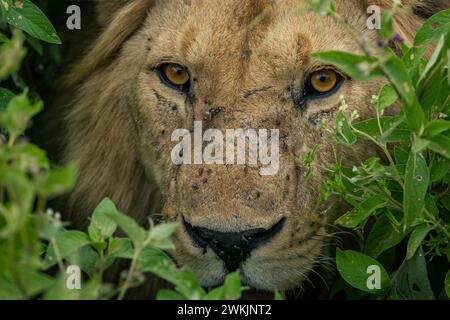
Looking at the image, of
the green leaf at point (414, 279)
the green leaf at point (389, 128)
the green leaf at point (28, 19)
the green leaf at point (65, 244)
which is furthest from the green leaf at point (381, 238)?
the green leaf at point (28, 19)

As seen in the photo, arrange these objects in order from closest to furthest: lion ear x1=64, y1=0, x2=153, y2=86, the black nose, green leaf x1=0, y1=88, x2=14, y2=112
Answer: the black nose → green leaf x1=0, y1=88, x2=14, y2=112 → lion ear x1=64, y1=0, x2=153, y2=86

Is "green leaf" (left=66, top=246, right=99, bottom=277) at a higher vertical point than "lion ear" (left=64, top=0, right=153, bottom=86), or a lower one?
lower

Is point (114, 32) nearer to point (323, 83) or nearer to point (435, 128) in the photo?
point (323, 83)

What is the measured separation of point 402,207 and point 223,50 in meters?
1.05

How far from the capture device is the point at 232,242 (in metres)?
3.47

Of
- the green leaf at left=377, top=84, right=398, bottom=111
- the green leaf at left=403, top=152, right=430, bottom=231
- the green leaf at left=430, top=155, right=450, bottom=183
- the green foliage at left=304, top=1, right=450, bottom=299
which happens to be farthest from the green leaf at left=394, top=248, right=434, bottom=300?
the green leaf at left=377, top=84, right=398, bottom=111

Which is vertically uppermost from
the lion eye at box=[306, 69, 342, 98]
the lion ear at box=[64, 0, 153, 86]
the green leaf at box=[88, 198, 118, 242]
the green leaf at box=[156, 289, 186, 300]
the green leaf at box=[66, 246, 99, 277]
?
the lion ear at box=[64, 0, 153, 86]

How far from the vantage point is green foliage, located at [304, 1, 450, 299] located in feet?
9.79

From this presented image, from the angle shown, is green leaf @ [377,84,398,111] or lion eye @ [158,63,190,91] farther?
lion eye @ [158,63,190,91]

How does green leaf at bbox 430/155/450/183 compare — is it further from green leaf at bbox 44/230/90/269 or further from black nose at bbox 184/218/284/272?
green leaf at bbox 44/230/90/269

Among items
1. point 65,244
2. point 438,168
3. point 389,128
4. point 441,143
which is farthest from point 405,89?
point 65,244

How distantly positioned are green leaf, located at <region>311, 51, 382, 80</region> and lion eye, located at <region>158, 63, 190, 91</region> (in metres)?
1.33
